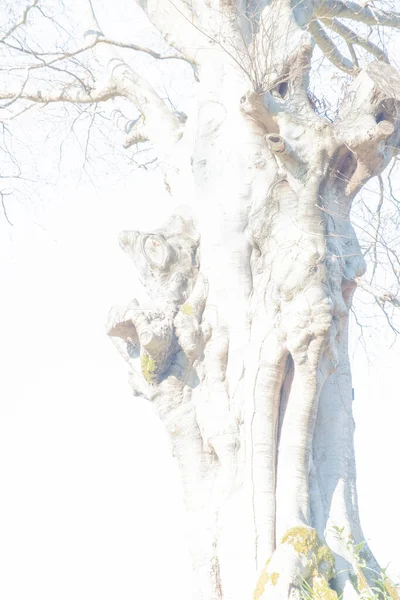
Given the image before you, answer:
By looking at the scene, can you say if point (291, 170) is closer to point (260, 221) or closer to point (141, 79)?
point (260, 221)

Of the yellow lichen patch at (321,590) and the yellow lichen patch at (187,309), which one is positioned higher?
the yellow lichen patch at (187,309)

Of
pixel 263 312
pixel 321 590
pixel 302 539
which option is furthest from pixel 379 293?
pixel 321 590

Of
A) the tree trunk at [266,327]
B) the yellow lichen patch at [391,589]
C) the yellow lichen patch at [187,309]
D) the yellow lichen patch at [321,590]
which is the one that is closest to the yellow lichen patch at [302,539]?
the tree trunk at [266,327]

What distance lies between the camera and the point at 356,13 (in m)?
7.34

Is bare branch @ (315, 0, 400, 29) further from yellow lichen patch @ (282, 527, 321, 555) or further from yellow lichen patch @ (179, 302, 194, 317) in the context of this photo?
yellow lichen patch @ (282, 527, 321, 555)

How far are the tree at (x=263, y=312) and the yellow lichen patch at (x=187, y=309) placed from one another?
0.02m

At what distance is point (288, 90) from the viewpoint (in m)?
6.05

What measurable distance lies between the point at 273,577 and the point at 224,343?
5.35ft

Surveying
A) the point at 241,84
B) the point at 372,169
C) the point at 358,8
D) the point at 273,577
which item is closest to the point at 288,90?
the point at 241,84

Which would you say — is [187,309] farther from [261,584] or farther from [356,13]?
[356,13]

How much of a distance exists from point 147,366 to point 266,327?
880mm

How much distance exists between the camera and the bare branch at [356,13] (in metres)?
7.17

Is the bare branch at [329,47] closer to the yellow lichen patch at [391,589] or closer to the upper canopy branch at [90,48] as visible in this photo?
the upper canopy branch at [90,48]

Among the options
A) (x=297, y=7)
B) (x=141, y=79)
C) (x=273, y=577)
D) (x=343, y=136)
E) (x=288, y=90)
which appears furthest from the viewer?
(x=141, y=79)
